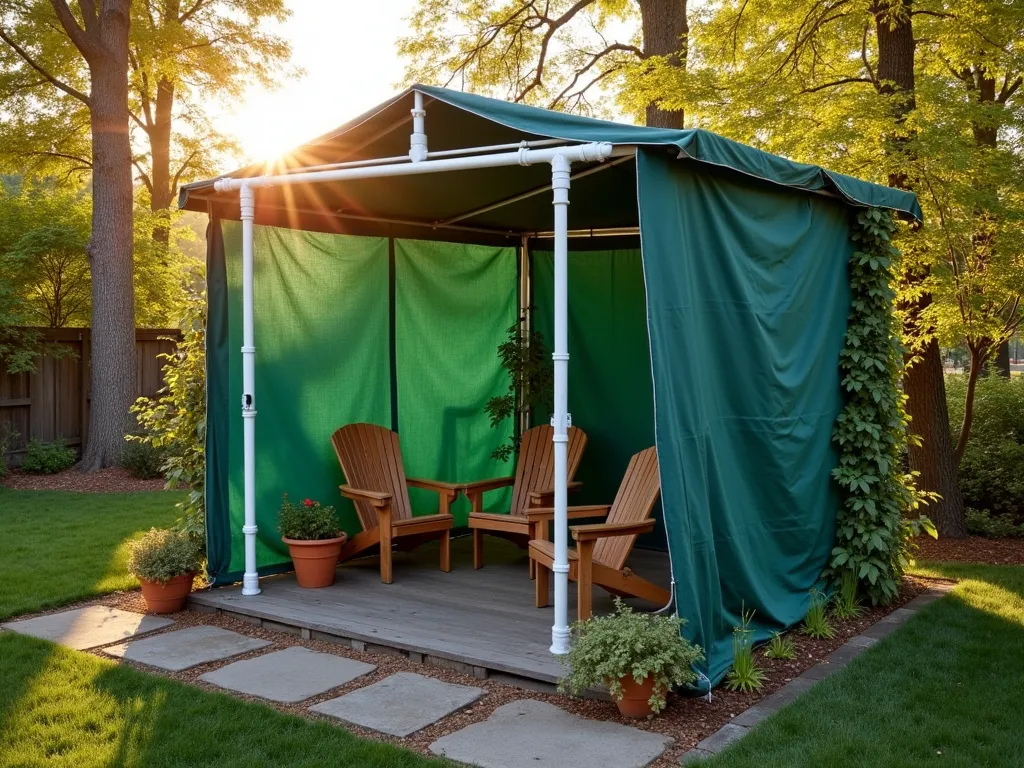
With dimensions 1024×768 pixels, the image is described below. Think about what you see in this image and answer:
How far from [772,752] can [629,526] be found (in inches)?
53.1

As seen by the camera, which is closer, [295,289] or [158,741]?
[158,741]

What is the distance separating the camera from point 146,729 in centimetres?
335

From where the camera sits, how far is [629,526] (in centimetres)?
433

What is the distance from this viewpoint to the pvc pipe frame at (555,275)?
3.73 metres

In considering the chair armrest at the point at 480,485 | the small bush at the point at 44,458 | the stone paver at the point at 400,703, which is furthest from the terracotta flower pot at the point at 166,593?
the small bush at the point at 44,458

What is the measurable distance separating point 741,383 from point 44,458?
25.4ft

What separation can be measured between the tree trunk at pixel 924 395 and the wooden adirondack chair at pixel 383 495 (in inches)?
145

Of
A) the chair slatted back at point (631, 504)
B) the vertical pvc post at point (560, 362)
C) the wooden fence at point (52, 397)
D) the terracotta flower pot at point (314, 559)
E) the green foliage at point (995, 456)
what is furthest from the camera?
the wooden fence at point (52, 397)

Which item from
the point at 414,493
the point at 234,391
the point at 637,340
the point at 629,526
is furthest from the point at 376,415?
the point at 629,526

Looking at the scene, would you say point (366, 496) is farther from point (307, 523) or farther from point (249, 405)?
point (249, 405)

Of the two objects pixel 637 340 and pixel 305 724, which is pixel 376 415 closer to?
pixel 637 340

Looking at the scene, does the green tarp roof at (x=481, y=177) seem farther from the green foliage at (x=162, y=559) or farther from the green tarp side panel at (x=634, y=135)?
the green foliage at (x=162, y=559)

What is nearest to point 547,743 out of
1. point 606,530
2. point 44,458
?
point 606,530

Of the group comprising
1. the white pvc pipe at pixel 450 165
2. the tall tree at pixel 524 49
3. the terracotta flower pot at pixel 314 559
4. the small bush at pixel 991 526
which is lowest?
the small bush at pixel 991 526
